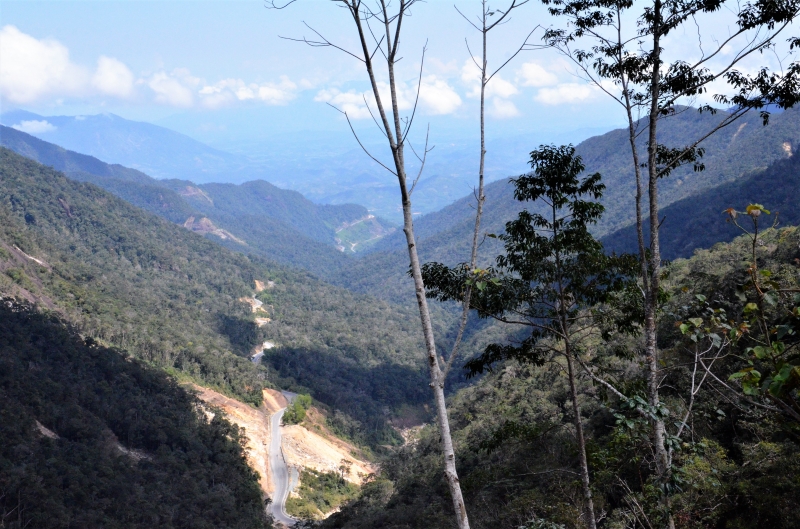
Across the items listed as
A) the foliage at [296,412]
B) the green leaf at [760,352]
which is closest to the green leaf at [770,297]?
the green leaf at [760,352]

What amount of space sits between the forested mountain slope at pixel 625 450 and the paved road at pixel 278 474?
9.52m

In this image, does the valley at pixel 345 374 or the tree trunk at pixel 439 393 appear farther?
the valley at pixel 345 374

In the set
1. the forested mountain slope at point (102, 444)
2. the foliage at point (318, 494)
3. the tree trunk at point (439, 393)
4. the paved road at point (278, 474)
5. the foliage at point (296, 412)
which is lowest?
the foliage at point (318, 494)

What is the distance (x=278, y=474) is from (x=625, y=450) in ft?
137

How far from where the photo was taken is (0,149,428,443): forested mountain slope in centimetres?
6206

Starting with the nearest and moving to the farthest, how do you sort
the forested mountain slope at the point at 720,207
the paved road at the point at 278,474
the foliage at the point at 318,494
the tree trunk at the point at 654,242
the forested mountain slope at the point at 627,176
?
1. the tree trunk at the point at 654,242
2. the paved road at the point at 278,474
3. the foliage at the point at 318,494
4. the forested mountain slope at the point at 720,207
5. the forested mountain slope at the point at 627,176

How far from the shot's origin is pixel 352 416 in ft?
232

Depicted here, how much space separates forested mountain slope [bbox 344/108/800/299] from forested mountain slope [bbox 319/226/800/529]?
39.6 meters

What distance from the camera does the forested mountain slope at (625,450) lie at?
8.00 metres

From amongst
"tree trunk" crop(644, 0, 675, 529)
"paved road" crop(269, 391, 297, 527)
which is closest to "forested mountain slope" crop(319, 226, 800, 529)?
"tree trunk" crop(644, 0, 675, 529)

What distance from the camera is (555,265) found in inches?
374

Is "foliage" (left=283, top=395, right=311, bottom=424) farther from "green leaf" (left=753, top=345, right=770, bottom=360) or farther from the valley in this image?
"green leaf" (left=753, top=345, right=770, bottom=360)

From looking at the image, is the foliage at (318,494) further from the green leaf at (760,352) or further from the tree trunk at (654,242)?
the green leaf at (760,352)

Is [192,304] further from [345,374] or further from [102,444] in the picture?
[102,444]
